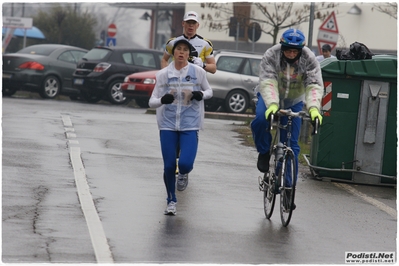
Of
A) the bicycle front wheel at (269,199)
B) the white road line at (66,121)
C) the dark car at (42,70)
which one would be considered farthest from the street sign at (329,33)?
the bicycle front wheel at (269,199)

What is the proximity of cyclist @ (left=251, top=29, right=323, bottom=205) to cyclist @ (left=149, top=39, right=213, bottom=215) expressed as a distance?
55 centimetres

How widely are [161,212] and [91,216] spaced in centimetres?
75

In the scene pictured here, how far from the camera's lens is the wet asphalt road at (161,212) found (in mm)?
7102

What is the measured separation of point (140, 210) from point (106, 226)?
1016 millimetres

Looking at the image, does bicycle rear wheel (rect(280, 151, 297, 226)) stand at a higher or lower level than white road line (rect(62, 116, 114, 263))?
higher

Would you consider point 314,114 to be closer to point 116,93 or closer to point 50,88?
point 116,93

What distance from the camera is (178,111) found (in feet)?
29.3

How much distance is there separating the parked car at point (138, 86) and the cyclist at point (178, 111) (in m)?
16.3

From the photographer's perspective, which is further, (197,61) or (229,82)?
(229,82)

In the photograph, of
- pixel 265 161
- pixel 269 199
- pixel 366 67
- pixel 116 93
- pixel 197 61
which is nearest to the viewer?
pixel 269 199

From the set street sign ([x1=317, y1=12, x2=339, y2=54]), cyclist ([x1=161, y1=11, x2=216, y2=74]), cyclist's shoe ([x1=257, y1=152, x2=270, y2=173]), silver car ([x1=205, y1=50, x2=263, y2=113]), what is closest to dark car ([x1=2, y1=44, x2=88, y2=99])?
silver car ([x1=205, y1=50, x2=263, y2=113])

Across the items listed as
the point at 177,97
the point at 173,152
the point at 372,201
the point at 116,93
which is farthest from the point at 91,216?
the point at 116,93

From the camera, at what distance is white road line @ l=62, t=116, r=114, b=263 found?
686 cm

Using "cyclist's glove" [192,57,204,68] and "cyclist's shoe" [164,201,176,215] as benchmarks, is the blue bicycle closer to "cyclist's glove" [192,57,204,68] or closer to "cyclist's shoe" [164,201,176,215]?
"cyclist's shoe" [164,201,176,215]
